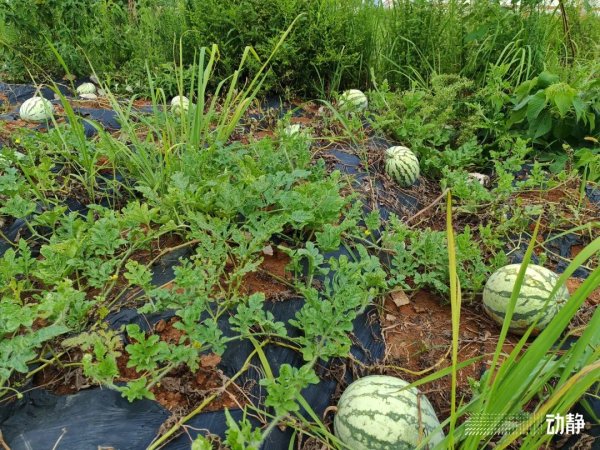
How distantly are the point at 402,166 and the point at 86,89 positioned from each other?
10.6ft

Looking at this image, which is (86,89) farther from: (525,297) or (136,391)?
(525,297)

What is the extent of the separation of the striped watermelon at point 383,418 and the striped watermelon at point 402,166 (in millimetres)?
1773

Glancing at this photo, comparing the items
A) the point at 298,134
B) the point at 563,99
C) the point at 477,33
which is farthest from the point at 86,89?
the point at 563,99

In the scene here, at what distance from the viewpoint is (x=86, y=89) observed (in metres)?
4.51

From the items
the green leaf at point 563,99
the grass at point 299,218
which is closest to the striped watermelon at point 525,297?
the grass at point 299,218

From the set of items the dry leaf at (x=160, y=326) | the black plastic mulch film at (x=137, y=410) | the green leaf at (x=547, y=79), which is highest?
the green leaf at (x=547, y=79)

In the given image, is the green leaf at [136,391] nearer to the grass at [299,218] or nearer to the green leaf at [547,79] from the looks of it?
the grass at [299,218]

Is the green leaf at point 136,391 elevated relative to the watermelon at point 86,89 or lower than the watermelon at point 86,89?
lower

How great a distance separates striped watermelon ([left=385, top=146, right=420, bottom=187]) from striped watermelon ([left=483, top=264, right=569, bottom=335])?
1117 millimetres

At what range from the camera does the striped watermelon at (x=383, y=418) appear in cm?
160

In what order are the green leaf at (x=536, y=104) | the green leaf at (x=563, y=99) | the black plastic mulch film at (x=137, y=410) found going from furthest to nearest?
the green leaf at (x=536, y=104) → the green leaf at (x=563, y=99) → the black plastic mulch film at (x=137, y=410)

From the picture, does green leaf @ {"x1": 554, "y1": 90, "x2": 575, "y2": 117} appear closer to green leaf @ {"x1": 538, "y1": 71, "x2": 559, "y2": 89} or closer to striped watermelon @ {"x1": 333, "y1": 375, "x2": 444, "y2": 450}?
green leaf @ {"x1": 538, "y1": 71, "x2": 559, "y2": 89}

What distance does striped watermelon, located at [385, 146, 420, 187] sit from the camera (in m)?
3.19

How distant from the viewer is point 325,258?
2.35 metres
